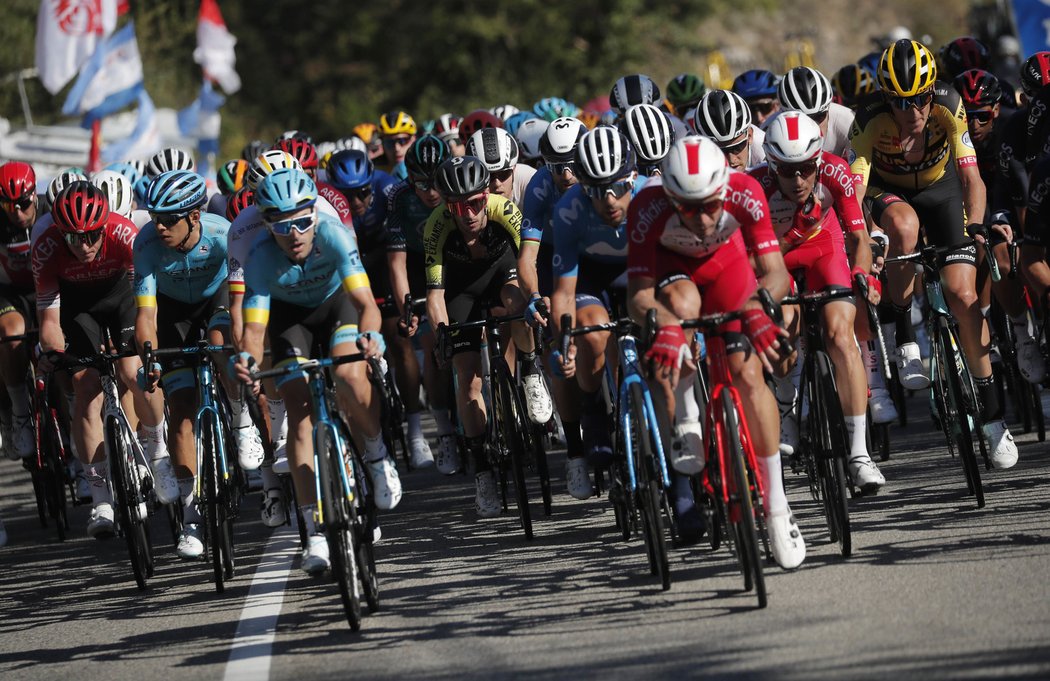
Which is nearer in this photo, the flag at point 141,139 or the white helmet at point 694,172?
the white helmet at point 694,172

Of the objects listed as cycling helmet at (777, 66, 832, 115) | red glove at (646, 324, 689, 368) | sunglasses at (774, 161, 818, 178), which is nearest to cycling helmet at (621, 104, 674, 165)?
sunglasses at (774, 161, 818, 178)

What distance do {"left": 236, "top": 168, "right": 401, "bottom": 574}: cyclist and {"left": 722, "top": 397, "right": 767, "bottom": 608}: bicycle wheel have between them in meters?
1.90

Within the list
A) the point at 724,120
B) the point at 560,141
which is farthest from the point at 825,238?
the point at 560,141

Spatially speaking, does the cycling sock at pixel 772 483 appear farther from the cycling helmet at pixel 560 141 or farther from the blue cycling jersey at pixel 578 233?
the cycling helmet at pixel 560 141

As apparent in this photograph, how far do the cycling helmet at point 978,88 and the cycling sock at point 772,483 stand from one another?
5.21 meters

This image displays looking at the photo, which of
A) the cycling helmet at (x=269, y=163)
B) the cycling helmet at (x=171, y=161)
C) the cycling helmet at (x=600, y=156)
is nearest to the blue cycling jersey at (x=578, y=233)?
the cycling helmet at (x=600, y=156)

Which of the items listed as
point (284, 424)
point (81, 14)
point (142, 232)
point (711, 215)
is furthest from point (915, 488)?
point (81, 14)

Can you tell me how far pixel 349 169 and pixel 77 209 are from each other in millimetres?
2751

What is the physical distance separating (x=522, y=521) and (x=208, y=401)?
1.94 m

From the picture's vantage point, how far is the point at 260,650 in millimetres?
7477

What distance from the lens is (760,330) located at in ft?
23.3

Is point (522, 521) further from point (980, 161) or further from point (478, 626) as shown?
point (980, 161)

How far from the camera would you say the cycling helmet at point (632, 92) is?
42.2 feet

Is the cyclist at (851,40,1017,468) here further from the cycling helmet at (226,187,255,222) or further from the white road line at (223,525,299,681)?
the cycling helmet at (226,187,255,222)
